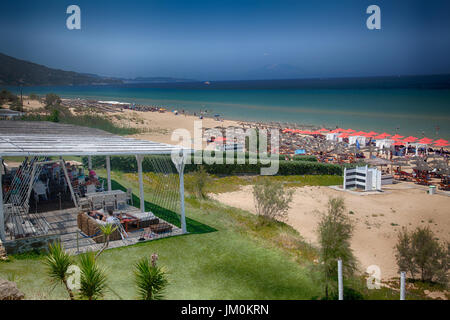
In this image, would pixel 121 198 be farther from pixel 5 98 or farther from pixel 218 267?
pixel 5 98

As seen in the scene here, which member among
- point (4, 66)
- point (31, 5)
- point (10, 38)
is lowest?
point (4, 66)

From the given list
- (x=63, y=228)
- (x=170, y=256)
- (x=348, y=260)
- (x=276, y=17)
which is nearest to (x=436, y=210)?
(x=348, y=260)

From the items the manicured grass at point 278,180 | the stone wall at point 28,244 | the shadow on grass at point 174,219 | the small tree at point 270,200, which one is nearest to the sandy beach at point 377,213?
the manicured grass at point 278,180

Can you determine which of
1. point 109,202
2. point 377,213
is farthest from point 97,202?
point 377,213

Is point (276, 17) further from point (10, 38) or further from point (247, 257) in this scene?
point (247, 257)

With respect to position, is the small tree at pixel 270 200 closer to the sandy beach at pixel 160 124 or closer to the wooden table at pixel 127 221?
the wooden table at pixel 127 221
